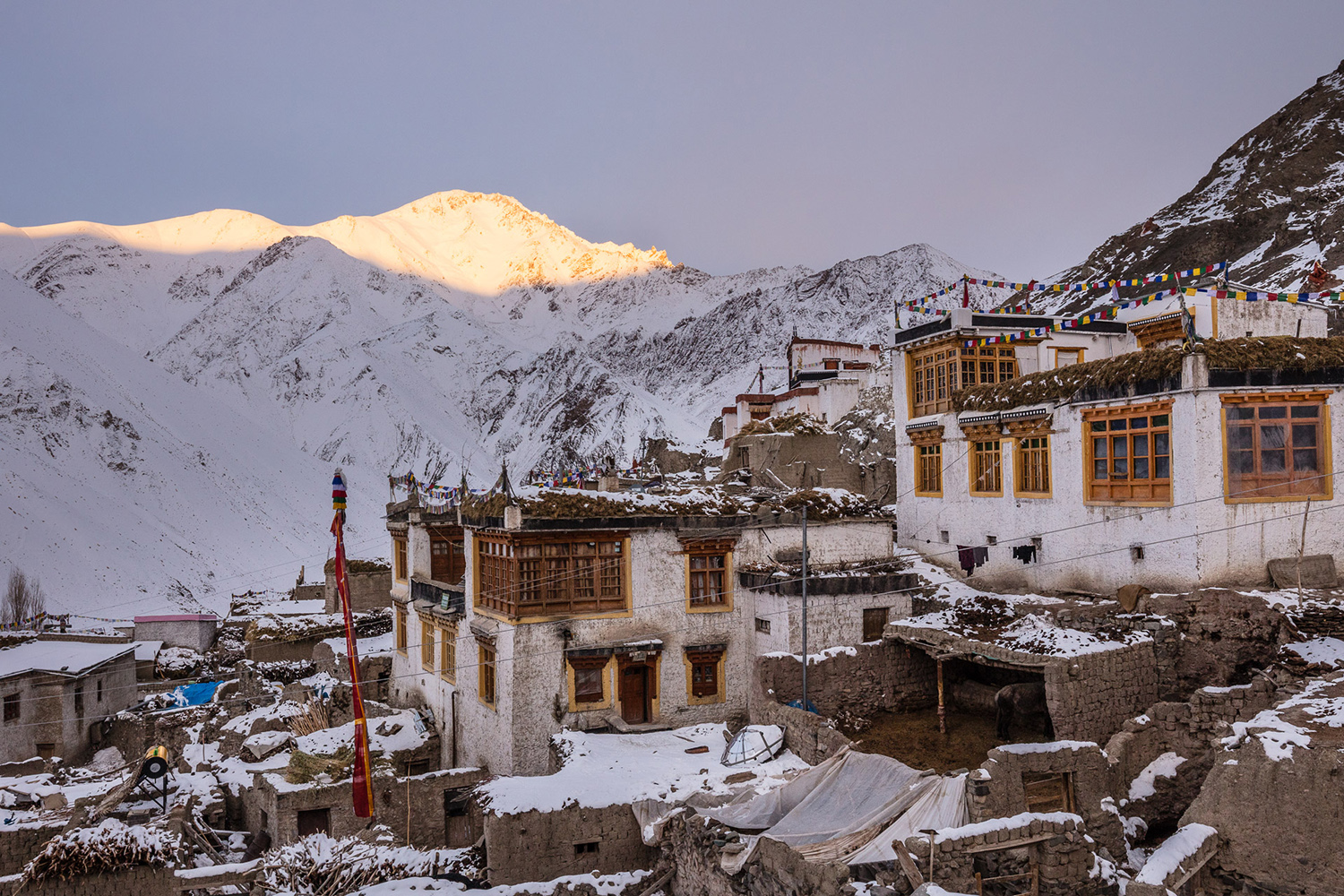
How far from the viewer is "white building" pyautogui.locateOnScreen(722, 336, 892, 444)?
43.1 m

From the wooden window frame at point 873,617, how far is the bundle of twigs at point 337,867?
11.1 meters

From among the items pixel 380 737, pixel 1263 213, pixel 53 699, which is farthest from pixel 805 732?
pixel 1263 213

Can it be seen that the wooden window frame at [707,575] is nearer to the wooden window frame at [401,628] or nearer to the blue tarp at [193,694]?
the wooden window frame at [401,628]

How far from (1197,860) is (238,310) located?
181m

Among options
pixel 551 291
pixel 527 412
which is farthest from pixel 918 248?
pixel 551 291

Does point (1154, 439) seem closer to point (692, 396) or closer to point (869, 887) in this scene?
point (869, 887)

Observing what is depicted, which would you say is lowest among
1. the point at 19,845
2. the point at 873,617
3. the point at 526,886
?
the point at 19,845

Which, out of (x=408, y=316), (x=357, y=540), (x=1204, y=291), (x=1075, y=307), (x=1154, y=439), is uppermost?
(x=408, y=316)

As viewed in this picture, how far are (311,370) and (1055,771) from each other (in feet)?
470

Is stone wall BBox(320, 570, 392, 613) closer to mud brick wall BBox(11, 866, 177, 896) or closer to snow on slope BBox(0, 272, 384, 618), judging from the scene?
mud brick wall BBox(11, 866, 177, 896)

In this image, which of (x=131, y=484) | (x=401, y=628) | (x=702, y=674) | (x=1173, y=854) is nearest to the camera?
(x=1173, y=854)

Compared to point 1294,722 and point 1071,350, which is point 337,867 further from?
point 1071,350

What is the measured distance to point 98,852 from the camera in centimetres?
1456

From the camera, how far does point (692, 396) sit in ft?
351
